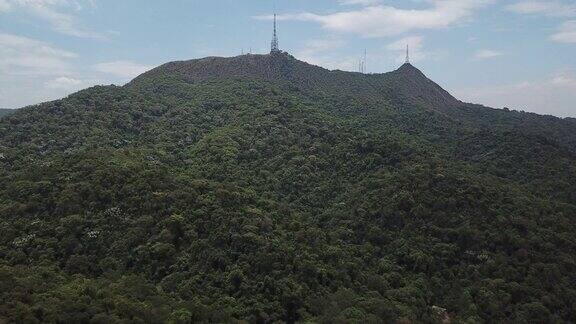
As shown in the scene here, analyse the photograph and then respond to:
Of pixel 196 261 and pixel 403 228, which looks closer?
pixel 196 261

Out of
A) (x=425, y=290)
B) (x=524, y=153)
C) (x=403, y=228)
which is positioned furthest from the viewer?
(x=524, y=153)

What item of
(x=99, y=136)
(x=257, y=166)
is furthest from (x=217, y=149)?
(x=99, y=136)

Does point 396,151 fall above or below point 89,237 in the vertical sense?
above

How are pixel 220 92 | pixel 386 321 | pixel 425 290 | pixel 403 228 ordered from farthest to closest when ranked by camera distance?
pixel 220 92 < pixel 403 228 < pixel 425 290 < pixel 386 321

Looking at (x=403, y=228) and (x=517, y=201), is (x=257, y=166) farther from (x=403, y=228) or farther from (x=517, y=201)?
(x=517, y=201)

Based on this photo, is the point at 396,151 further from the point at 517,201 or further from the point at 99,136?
the point at 99,136

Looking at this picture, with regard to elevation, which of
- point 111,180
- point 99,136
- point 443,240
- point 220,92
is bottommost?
point 443,240
